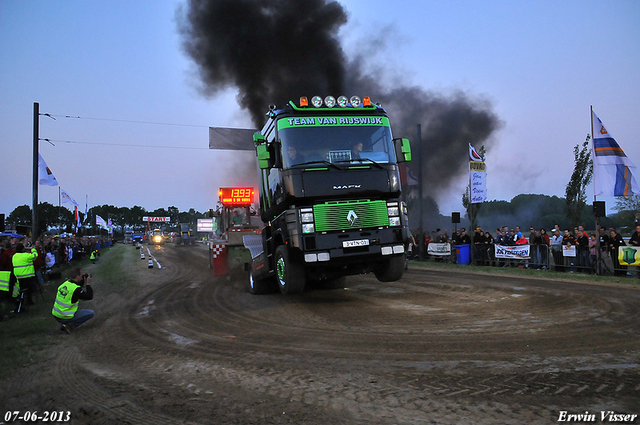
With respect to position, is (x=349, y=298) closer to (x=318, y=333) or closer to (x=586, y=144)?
(x=318, y=333)

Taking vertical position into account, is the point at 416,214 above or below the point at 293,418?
above

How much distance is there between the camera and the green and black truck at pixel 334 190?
7727mm

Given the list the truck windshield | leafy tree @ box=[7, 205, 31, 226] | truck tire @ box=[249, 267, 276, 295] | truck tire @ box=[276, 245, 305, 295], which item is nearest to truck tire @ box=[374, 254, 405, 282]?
truck tire @ box=[276, 245, 305, 295]

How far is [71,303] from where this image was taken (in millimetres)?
7543

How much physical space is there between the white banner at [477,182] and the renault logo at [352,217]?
480 inches

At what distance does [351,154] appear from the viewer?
26.7 feet

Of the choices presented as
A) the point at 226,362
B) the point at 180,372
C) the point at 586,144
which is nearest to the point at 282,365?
the point at 226,362

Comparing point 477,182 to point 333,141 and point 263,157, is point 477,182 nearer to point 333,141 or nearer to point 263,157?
point 333,141

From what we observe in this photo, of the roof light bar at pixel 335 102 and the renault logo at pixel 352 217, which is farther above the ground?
the roof light bar at pixel 335 102

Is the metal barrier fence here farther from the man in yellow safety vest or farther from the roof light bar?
the man in yellow safety vest

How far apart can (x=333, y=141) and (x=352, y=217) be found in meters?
1.50

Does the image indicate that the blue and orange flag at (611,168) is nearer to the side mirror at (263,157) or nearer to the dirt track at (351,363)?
the dirt track at (351,363)

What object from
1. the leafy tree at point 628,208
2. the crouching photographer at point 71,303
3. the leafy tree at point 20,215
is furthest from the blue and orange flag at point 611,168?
the leafy tree at point 20,215

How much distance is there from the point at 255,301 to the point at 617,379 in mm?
7295
